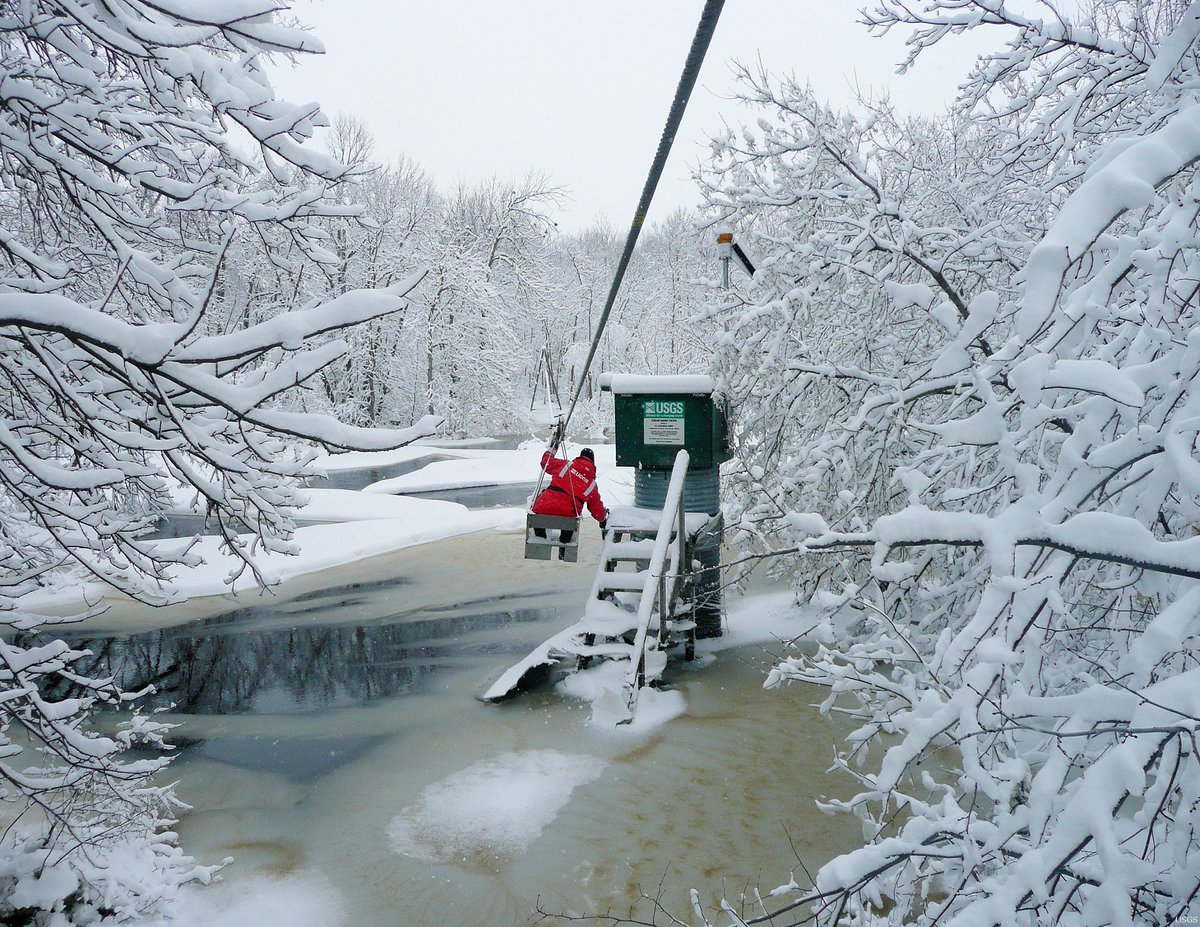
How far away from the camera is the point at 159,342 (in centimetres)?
183

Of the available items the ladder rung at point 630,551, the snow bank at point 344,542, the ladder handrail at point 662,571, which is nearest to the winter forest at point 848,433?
the ladder handrail at point 662,571

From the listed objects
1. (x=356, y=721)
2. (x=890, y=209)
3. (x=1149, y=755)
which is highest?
(x=890, y=209)

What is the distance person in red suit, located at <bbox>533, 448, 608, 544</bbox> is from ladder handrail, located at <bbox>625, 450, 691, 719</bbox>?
31.2 inches

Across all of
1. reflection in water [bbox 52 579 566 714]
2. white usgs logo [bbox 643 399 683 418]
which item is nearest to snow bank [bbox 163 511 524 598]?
reflection in water [bbox 52 579 566 714]

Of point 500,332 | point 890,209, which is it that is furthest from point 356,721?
point 500,332

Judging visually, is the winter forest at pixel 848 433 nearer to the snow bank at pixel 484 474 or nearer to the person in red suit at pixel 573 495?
the person in red suit at pixel 573 495

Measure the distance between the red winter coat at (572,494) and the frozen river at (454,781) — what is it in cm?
147

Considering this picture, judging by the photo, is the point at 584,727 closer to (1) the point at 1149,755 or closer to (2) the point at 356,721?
(2) the point at 356,721

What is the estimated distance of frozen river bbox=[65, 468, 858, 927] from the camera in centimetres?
390

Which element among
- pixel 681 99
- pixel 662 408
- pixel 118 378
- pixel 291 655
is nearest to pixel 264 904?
pixel 118 378

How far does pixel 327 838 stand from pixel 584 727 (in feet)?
6.42

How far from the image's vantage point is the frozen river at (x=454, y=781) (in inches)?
154

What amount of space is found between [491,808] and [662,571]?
2329mm

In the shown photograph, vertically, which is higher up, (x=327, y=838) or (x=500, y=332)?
(x=500, y=332)
